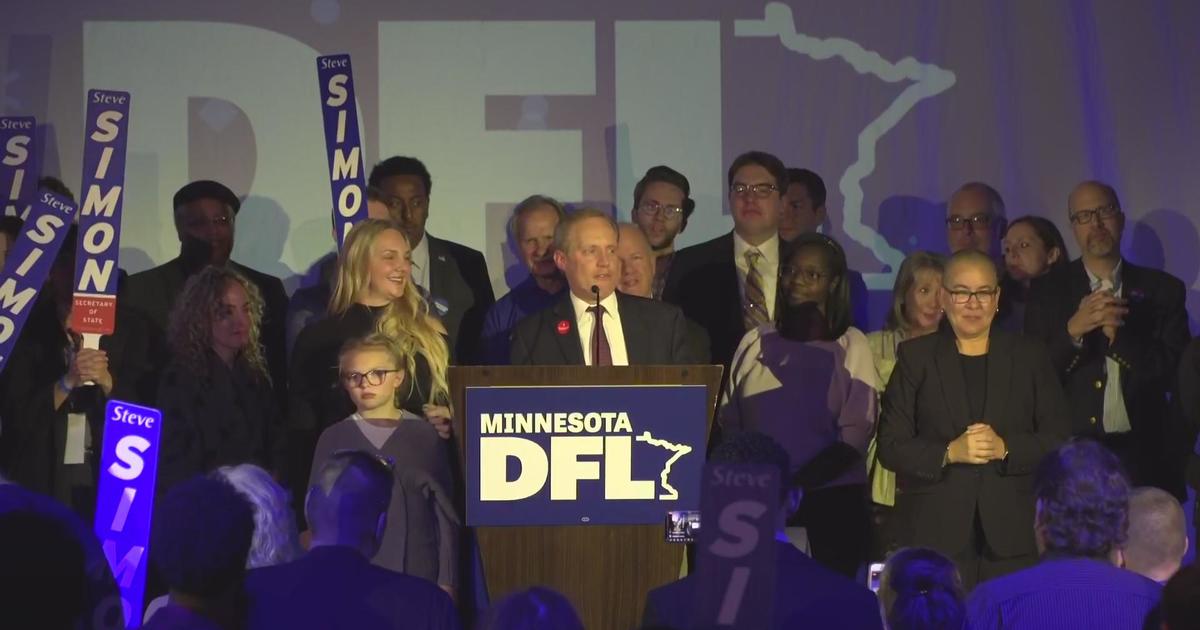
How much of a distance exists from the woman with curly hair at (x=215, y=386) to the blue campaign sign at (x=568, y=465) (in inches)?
61.0

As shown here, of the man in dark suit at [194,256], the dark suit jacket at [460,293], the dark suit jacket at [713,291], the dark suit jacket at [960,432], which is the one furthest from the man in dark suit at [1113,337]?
the man in dark suit at [194,256]

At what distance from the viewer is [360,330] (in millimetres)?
5930

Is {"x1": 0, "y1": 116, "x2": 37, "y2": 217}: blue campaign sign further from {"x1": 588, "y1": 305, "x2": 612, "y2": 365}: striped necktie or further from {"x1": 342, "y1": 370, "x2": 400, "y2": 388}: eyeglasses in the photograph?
{"x1": 588, "y1": 305, "x2": 612, "y2": 365}: striped necktie

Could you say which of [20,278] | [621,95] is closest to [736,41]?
[621,95]

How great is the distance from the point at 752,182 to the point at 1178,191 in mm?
2561

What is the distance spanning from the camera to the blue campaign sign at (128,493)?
4520 millimetres

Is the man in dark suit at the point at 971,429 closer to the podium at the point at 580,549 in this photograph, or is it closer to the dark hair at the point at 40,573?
the podium at the point at 580,549

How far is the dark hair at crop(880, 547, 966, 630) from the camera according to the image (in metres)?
3.50

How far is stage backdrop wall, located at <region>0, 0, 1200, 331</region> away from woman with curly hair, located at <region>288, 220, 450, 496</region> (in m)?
2.15

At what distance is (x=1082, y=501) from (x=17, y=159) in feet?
17.0

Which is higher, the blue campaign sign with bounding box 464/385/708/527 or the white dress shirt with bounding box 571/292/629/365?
the white dress shirt with bounding box 571/292/629/365

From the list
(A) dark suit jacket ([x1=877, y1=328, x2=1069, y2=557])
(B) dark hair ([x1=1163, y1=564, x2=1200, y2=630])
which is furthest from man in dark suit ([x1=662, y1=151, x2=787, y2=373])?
(B) dark hair ([x1=1163, y1=564, x2=1200, y2=630])

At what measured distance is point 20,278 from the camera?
591 centimetres

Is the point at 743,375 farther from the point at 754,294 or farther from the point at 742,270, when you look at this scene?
the point at 742,270
